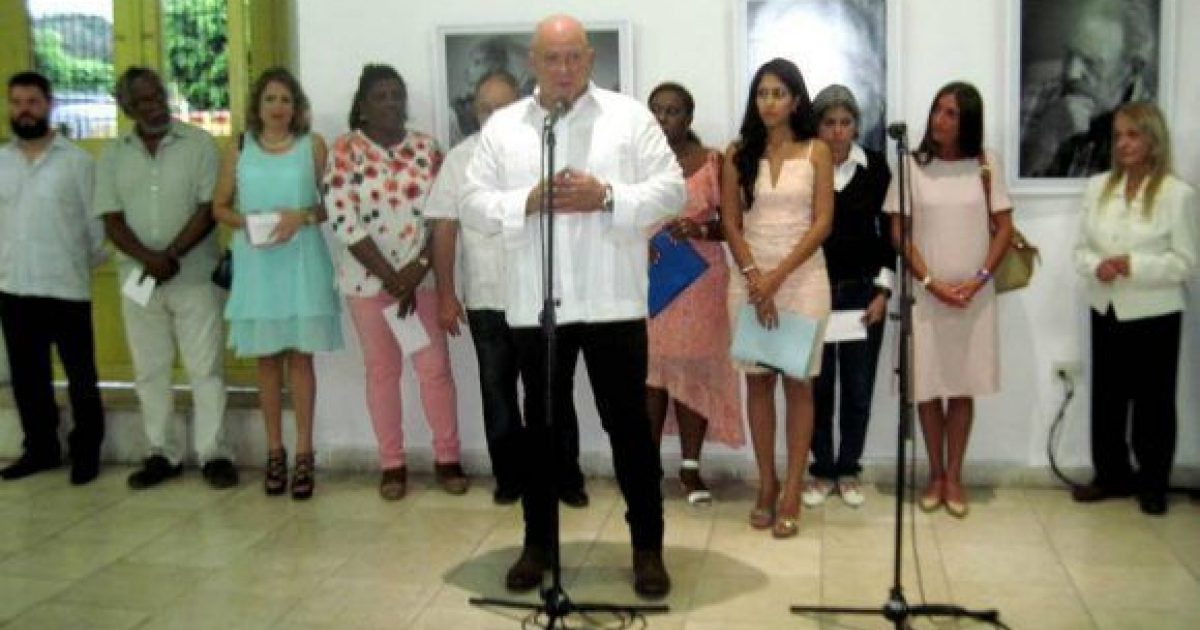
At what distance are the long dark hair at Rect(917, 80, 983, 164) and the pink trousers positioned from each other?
1.98 meters

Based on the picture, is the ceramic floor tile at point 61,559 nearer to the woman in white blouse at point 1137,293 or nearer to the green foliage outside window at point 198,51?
the green foliage outside window at point 198,51

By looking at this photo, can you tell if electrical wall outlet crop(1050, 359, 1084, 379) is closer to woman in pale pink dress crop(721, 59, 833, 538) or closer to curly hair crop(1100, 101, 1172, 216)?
curly hair crop(1100, 101, 1172, 216)

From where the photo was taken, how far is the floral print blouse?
471 centimetres

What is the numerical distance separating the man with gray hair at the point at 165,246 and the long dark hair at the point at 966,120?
2801 mm

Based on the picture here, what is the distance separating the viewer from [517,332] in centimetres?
356

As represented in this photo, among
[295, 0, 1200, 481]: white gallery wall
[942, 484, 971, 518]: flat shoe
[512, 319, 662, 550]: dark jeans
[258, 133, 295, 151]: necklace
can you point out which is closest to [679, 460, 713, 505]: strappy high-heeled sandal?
[295, 0, 1200, 481]: white gallery wall

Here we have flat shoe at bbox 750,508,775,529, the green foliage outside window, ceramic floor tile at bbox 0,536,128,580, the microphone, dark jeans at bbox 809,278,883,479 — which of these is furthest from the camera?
the green foliage outside window

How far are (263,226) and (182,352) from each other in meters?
0.77

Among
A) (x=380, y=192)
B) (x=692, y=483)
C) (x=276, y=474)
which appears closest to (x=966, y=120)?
(x=692, y=483)

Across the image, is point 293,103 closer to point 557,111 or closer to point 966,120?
point 557,111

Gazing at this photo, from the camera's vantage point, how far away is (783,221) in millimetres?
4195

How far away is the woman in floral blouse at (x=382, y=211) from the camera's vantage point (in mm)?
4707

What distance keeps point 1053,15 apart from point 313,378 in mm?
3184

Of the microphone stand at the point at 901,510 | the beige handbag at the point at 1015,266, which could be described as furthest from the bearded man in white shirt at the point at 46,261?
the beige handbag at the point at 1015,266
